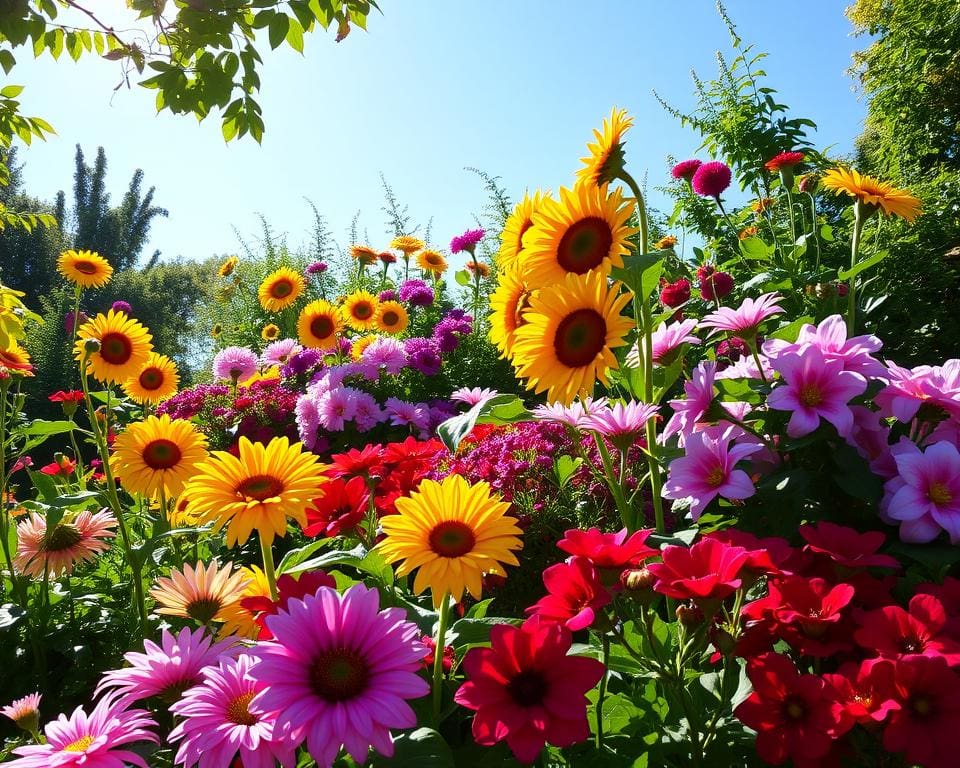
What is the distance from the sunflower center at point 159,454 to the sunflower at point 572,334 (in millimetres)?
1267

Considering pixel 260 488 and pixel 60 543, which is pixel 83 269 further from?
pixel 260 488

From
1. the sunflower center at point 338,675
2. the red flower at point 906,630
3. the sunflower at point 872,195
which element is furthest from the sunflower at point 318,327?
the red flower at point 906,630

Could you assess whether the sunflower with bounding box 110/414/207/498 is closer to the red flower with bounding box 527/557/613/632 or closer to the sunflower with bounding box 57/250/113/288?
the sunflower with bounding box 57/250/113/288

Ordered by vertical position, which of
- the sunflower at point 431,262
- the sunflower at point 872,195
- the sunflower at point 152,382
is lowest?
the sunflower at point 152,382

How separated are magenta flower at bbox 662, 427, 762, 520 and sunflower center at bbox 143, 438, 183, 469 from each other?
4.79ft

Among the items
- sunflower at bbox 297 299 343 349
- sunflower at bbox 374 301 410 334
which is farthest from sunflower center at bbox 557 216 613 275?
sunflower at bbox 374 301 410 334

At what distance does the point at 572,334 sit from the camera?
1.34 meters

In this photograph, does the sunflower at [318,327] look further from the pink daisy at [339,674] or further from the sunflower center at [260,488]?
the pink daisy at [339,674]

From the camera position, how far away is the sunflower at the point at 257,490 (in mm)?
1260

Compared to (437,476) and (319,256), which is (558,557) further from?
(319,256)

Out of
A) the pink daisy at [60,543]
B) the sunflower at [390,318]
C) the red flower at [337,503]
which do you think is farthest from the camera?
the sunflower at [390,318]

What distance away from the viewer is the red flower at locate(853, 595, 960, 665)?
1036 mm

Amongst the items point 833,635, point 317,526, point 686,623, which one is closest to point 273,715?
point 686,623

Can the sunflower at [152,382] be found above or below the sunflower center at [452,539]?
above
